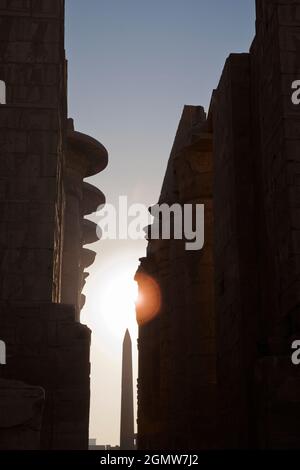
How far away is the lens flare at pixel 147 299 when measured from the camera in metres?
20.8

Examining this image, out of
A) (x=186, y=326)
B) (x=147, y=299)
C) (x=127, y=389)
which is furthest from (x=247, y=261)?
(x=127, y=389)

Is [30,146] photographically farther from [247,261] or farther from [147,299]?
[147,299]

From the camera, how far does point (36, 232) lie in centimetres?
961

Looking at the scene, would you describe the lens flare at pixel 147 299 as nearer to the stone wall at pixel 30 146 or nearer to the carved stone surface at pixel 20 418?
the stone wall at pixel 30 146

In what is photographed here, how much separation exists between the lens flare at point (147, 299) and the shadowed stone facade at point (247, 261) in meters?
4.14

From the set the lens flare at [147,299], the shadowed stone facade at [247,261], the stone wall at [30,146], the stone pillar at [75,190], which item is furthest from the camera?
the lens flare at [147,299]

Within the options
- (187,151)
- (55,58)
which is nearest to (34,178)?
(55,58)

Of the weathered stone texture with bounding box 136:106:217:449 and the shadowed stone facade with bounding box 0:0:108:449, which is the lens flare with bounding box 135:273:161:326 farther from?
the shadowed stone facade with bounding box 0:0:108:449

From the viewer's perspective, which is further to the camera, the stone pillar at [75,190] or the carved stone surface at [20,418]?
the stone pillar at [75,190]

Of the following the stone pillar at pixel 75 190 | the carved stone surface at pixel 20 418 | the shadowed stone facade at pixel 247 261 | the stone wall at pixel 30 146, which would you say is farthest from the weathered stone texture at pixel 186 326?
the carved stone surface at pixel 20 418

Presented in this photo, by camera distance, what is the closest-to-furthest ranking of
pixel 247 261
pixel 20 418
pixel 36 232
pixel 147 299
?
pixel 20 418 → pixel 36 232 → pixel 247 261 → pixel 147 299

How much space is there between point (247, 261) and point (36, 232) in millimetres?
2924

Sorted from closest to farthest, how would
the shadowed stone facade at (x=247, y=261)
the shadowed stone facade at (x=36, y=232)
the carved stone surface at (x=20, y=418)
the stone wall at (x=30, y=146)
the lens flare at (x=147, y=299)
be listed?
the carved stone surface at (x=20, y=418) → the shadowed stone facade at (x=247, y=261) → the shadowed stone facade at (x=36, y=232) → the stone wall at (x=30, y=146) → the lens flare at (x=147, y=299)
